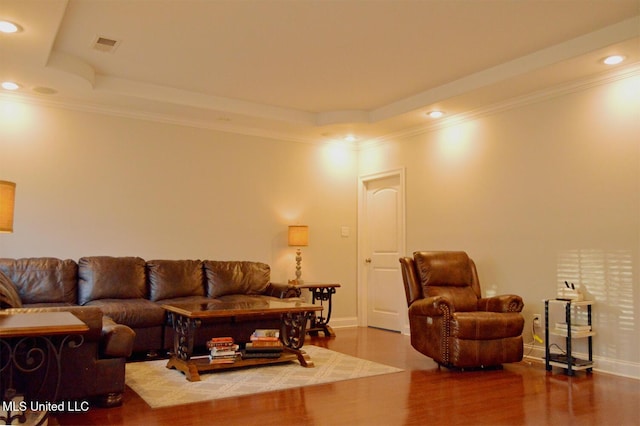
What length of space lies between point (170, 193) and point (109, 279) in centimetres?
128

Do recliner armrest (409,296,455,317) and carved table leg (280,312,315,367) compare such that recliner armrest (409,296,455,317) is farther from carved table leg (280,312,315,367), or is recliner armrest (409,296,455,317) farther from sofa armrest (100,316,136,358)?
sofa armrest (100,316,136,358)

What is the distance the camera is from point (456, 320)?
423cm

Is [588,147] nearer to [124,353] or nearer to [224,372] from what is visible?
[224,372]

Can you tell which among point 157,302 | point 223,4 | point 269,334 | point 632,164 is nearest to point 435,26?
point 223,4

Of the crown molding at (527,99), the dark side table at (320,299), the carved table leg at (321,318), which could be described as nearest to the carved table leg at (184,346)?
the dark side table at (320,299)

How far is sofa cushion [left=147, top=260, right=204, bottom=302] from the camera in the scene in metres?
5.22

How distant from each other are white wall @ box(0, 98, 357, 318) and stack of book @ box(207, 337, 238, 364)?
78.0 inches

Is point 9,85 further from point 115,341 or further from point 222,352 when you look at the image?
point 222,352

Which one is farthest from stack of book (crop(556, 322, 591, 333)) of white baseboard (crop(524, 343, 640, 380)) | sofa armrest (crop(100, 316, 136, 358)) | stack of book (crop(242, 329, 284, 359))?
sofa armrest (crop(100, 316, 136, 358))

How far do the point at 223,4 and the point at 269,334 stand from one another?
2.63 m

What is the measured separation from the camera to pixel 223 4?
3594 mm

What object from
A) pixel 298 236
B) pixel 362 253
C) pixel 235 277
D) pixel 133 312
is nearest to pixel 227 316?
pixel 133 312

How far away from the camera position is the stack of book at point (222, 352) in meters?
4.00

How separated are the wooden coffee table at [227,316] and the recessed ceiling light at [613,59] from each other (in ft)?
10.3
